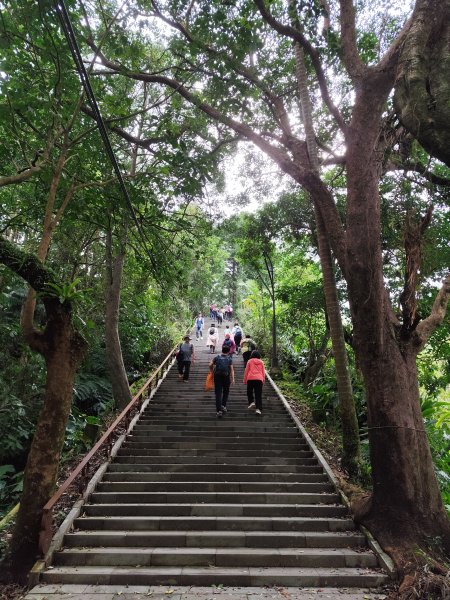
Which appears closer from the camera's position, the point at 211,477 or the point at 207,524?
the point at 207,524

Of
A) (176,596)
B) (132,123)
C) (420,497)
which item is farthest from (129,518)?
(132,123)

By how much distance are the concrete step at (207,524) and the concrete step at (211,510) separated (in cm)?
25

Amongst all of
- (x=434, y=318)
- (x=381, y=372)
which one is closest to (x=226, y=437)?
(x=381, y=372)

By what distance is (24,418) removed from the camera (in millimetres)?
7758

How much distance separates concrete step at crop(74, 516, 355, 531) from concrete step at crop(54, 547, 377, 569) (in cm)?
56

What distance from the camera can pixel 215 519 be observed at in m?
5.37

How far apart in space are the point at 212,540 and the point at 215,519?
38cm

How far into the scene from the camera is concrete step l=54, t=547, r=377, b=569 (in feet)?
15.2

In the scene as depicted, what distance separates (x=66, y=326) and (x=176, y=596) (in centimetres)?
319

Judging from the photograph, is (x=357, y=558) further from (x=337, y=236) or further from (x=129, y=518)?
(x=337, y=236)

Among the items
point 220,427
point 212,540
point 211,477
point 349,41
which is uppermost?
point 349,41

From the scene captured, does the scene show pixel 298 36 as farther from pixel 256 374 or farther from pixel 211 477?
pixel 211 477

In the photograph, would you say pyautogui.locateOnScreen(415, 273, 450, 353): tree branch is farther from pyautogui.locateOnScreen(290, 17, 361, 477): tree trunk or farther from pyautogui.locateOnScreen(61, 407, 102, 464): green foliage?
pyautogui.locateOnScreen(61, 407, 102, 464): green foliage

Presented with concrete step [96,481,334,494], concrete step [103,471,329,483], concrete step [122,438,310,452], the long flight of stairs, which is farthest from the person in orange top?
concrete step [96,481,334,494]
